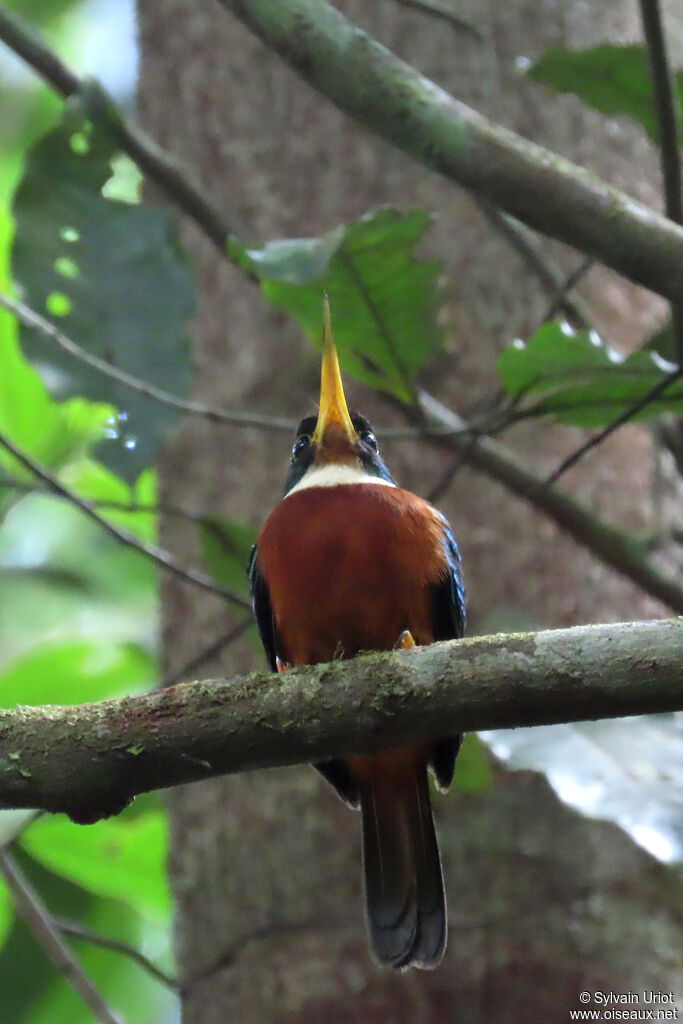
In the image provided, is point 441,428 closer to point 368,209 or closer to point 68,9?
point 368,209

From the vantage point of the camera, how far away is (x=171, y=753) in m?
1.51

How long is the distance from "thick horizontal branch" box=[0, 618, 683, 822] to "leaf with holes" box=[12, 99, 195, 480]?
111 cm

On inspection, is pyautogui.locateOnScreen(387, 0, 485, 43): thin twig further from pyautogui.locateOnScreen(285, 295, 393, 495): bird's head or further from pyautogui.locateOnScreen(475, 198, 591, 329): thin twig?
pyautogui.locateOnScreen(285, 295, 393, 495): bird's head

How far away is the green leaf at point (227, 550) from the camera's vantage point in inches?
107

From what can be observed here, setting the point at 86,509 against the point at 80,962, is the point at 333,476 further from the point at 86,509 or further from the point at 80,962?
the point at 80,962

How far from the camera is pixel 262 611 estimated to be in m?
2.56

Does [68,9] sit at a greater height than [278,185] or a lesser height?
greater

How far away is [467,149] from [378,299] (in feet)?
1.99

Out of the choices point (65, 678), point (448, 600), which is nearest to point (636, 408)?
point (448, 600)

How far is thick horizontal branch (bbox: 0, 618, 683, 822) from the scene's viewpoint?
57.5 inches

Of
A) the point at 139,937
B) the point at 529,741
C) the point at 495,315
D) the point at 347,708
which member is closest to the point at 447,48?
the point at 495,315

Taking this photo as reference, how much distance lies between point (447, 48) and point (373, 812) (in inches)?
77.0

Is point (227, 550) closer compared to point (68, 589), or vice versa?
point (227, 550)

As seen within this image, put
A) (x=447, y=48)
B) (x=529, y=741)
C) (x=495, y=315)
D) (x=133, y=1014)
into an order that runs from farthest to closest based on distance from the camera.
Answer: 1. (x=133, y=1014)
2. (x=447, y=48)
3. (x=495, y=315)
4. (x=529, y=741)
